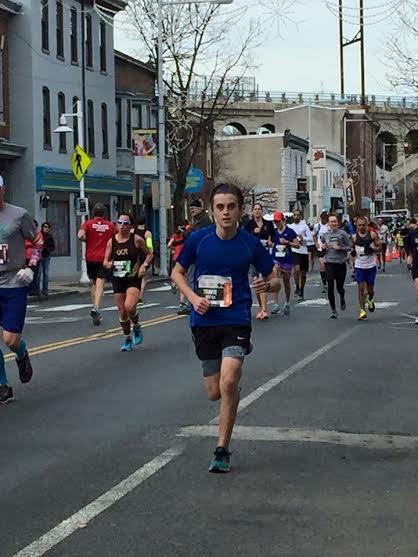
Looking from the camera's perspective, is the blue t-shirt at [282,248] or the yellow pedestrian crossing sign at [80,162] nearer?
the blue t-shirt at [282,248]

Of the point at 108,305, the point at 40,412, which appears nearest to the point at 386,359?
the point at 40,412

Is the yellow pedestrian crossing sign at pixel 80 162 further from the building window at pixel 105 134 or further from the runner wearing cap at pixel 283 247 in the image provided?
the runner wearing cap at pixel 283 247

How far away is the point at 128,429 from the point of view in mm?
8820

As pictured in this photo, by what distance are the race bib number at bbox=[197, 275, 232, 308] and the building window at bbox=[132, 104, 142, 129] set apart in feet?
134

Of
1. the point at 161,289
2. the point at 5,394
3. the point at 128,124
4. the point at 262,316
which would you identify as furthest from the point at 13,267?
the point at 128,124

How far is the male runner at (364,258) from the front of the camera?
19797 millimetres

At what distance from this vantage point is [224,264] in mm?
7414

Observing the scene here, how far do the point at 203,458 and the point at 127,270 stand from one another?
6943mm

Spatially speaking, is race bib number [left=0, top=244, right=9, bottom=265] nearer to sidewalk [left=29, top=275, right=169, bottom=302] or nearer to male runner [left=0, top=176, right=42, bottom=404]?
male runner [left=0, top=176, right=42, bottom=404]

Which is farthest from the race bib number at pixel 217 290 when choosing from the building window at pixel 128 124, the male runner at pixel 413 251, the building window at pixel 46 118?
the building window at pixel 128 124

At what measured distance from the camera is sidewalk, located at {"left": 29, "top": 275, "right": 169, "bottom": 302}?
28500 mm

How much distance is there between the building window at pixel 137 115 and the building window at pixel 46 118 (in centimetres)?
920

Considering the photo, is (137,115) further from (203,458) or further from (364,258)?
(203,458)

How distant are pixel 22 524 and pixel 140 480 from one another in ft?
3.75
